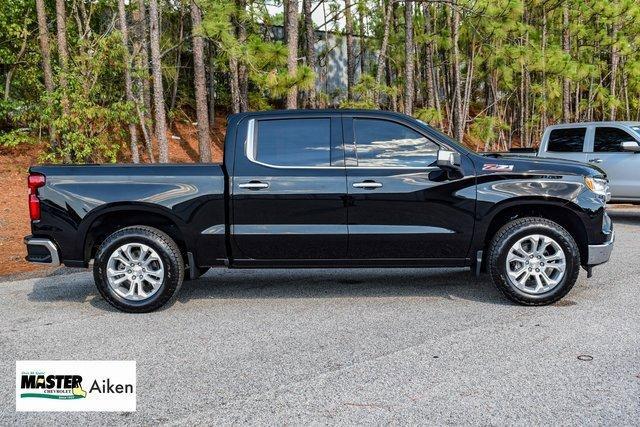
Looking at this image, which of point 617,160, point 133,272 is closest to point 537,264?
point 133,272

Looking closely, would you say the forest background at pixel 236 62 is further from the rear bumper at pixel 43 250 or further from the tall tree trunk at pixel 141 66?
the rear bumper at pixel 43 250

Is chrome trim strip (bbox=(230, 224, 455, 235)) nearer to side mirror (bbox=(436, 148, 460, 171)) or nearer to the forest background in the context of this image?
side mirror (bbox=(436, 148, 460, 171))

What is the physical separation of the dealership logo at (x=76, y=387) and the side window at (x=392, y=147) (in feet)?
9.42

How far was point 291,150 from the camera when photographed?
5.58 meters

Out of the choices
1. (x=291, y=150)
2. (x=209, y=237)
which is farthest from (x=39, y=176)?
(x=291, y=150)

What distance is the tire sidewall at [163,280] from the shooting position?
548 centimetres

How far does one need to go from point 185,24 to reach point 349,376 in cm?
2051

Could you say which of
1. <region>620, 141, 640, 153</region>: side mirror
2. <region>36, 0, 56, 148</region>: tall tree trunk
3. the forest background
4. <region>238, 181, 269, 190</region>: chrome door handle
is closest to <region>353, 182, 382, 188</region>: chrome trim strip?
<region>238, 181, 269, 190</region>: chrome door handle

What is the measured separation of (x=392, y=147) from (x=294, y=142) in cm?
95

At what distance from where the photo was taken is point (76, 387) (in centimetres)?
364

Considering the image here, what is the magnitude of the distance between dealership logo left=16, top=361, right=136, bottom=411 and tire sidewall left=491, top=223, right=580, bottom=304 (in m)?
3.42

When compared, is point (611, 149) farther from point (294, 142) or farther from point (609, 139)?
point (294, 142)

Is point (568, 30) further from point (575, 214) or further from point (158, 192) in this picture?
point (158, 192)

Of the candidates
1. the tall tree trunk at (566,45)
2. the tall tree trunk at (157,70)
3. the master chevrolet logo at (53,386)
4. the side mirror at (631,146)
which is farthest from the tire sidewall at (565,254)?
the tall tree trunk at (566,45)
